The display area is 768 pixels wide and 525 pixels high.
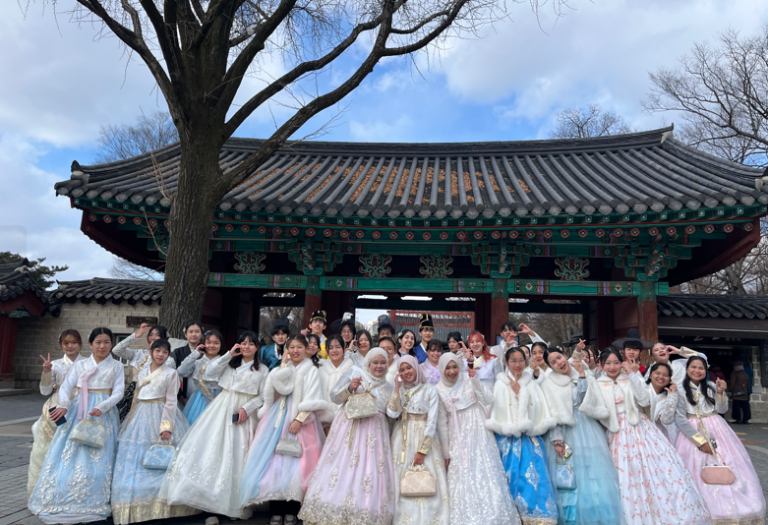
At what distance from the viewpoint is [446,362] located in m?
4.55

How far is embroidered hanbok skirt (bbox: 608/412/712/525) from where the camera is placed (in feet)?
→ 13.1

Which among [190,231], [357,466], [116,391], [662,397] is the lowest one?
[357,466]

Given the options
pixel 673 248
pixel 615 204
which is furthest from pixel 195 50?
pixel 673 248

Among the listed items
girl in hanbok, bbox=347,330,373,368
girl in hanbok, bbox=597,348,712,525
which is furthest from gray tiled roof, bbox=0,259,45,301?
girl in hanbok, bbox=597,348,712,525

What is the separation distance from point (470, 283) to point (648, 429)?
14.8 feet

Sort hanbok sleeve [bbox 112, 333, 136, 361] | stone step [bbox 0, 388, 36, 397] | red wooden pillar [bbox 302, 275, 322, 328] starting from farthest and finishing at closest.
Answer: stone step [bbox 0, 388, 36, 397] < red wooden pillar [bbox 302, 275, 322, 328] < hanbok sleeve [bbox 112, 333, 136, 361]

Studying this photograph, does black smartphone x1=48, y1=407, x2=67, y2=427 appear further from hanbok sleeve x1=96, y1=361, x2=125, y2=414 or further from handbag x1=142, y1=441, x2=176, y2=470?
handbag x1=142, y1=441, x2=176, y2=470

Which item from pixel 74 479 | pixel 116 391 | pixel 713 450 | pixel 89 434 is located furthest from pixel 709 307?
pixel 74 479

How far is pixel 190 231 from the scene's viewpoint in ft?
19.0

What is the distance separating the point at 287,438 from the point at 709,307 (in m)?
Result: 9.39

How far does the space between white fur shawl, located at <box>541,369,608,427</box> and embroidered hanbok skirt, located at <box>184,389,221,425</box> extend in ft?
10.4

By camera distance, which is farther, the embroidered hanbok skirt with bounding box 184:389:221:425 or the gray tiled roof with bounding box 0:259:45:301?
the gray tiled roof with bounding box 0:259:45:301

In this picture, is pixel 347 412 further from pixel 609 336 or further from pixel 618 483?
pixel 609 336

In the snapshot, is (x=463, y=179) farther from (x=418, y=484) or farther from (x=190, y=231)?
(x=418, y=484)
